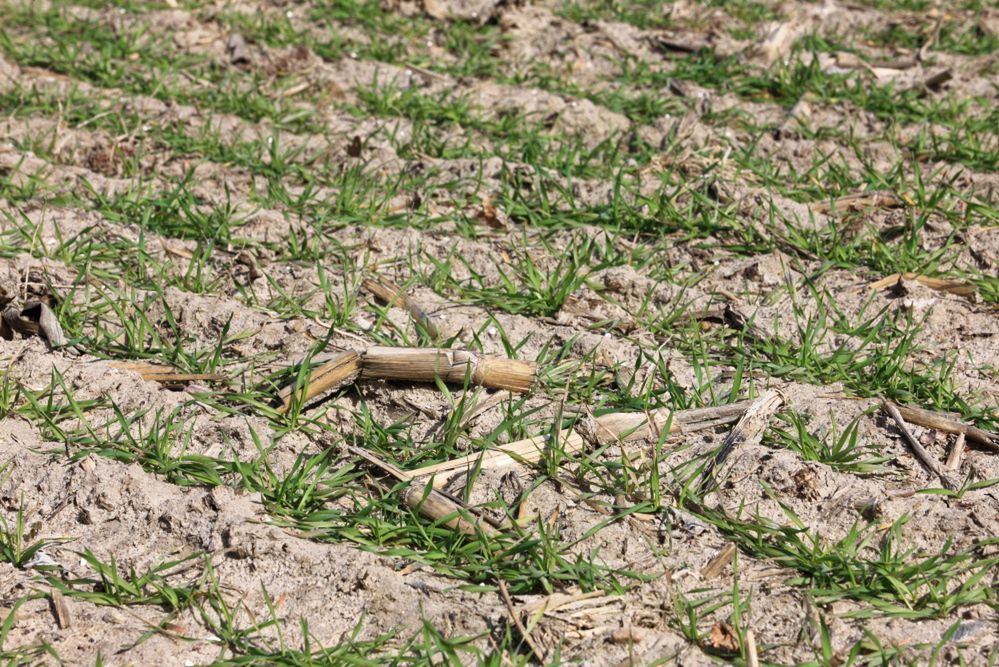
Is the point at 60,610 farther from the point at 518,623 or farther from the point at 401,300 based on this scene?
the point at 401,300

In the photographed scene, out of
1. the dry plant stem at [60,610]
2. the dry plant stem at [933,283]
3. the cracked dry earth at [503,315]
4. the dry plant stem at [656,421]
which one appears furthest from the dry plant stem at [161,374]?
the dry plant stem at [933,283]

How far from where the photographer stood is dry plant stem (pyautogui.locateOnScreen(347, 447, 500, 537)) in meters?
2.75

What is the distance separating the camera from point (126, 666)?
2373mm

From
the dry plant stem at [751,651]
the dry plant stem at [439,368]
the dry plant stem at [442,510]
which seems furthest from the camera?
the dry plant stem at [439,368]

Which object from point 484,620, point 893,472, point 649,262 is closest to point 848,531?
point 893,472

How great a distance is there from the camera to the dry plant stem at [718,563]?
8.68 ft

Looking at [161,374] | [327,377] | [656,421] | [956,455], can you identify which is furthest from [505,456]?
[956,455]

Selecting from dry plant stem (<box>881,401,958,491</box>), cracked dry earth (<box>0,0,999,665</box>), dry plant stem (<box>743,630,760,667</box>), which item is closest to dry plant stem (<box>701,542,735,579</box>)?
cracked dry earth (<box>0,0,999,665</box>)

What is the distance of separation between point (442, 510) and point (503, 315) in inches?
39.2

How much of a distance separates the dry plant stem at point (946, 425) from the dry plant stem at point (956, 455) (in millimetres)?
29

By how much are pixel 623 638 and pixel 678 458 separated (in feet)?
2.22

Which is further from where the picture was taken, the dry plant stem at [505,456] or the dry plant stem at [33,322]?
the dry plant stem at [33,322]

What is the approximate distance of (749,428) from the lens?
3078 millimetres

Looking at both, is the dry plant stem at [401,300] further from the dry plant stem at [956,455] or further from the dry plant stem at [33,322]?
the dry plant stem at [956,455]
